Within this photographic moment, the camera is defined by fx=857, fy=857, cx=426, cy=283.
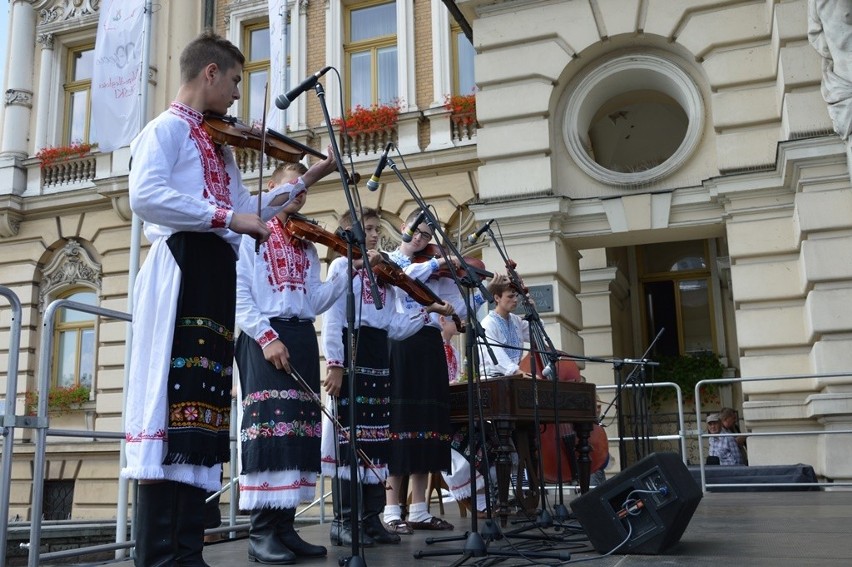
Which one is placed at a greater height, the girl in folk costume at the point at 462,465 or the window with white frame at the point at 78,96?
the window with white frame at the point at 78,96

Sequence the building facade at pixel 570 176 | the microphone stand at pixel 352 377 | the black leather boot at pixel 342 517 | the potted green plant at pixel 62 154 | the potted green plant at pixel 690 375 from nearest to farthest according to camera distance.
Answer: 1. the microphone stand at pixel 352 377
2. the black leather boot at pixel 342 517
3. the building facade at pixel 570 176
4. the potted green plant at pixel 690 375
5. the potted green plant at pixel 62 154

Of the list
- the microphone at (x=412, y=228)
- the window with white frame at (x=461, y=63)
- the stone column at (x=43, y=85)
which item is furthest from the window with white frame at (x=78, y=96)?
the microphone at (x=412, y=228)

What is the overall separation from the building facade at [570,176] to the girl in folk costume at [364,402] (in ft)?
7.70

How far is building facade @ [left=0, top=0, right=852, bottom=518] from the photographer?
10375 mm

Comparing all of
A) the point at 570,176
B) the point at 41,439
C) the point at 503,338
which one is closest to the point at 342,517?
the point at 41,439

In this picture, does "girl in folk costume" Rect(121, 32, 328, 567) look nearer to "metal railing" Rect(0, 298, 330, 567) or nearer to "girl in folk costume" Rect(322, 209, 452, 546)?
"metal railing" Rect(0, 298, 330, 567)

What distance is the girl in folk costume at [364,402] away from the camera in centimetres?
537

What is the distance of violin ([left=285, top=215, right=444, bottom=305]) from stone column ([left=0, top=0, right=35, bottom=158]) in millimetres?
16023

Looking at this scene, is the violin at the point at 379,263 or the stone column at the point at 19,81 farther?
the stone column at the point at 19,81

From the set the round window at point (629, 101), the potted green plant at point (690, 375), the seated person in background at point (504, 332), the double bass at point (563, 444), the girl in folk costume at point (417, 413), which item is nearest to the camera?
the girl in folk costume at point (417, 413)

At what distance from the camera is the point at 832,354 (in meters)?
9.85

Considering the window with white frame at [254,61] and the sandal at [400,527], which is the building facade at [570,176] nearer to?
the window with white frame at [254,61]

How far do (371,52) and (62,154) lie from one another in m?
7.08

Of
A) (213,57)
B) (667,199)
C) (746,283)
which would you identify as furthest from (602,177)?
(213,57)
